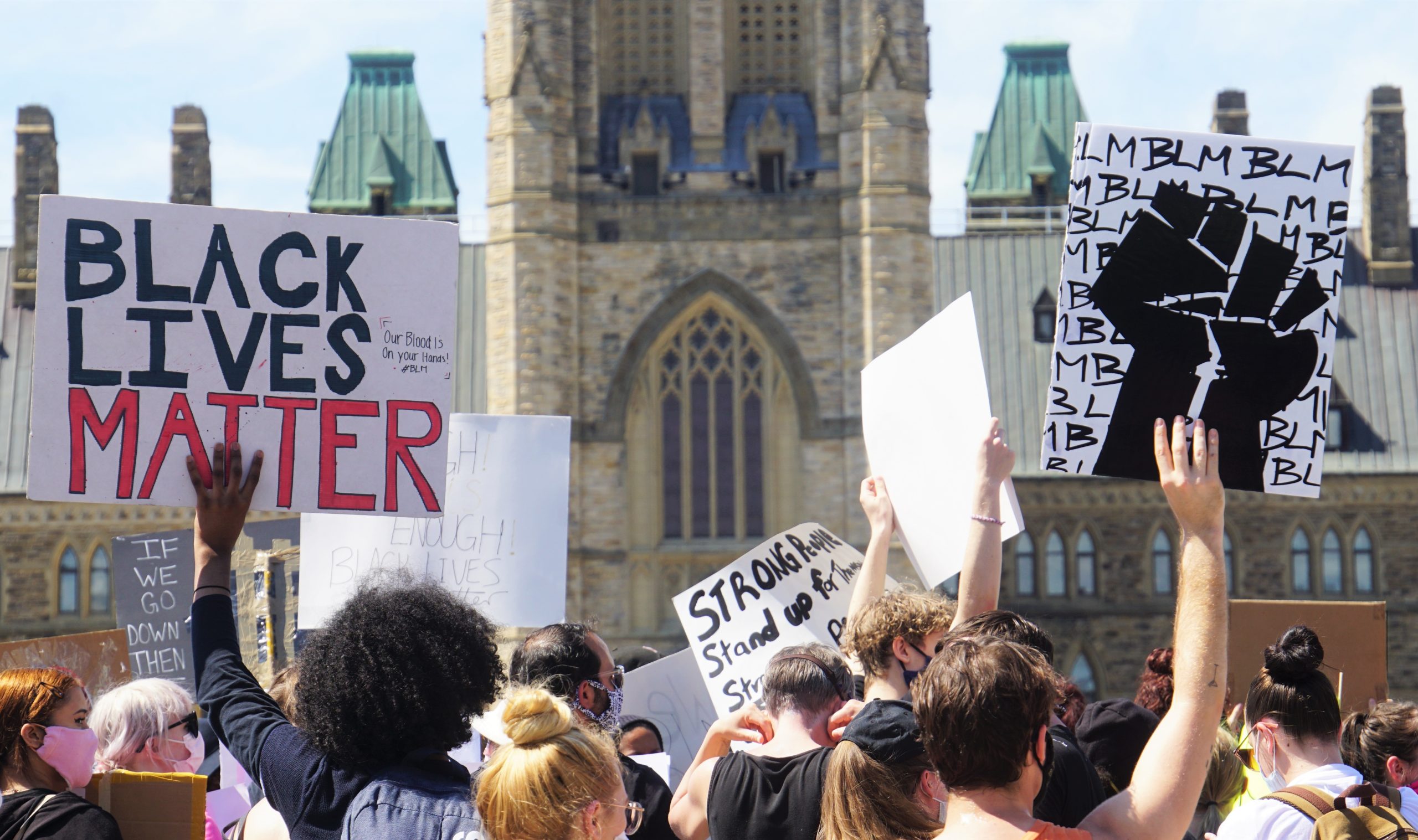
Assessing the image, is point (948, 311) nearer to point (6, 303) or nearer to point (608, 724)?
point (608, 724)

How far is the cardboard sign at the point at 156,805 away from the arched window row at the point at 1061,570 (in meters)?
25.5

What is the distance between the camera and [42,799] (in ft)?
12.5

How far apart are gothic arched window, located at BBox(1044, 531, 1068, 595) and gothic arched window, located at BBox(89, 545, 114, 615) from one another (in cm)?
1539

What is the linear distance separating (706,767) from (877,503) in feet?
6.19

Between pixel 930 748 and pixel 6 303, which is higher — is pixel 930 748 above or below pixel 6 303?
below

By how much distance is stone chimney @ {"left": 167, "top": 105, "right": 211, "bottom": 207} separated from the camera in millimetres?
30391

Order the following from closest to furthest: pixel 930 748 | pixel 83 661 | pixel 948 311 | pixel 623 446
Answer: pixel 930 748
pixel 948 311
pixel 83 661
pixel 623 446

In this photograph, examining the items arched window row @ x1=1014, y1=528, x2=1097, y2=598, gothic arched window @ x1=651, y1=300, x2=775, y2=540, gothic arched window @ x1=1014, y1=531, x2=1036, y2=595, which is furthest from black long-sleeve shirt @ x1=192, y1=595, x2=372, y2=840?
gothic arched window @ x1=1014, y1=531, x2=1036, y2=595

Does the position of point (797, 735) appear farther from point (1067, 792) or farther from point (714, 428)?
point (714, 428)

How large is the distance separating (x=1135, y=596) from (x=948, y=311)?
75.8 ft

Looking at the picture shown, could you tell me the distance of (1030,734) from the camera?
3129 mm

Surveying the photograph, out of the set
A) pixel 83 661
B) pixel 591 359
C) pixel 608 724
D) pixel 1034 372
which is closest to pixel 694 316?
pixel 591 359

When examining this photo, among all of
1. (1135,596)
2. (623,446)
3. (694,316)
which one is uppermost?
(694,316)

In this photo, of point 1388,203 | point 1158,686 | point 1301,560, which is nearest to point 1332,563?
point 1301,560
